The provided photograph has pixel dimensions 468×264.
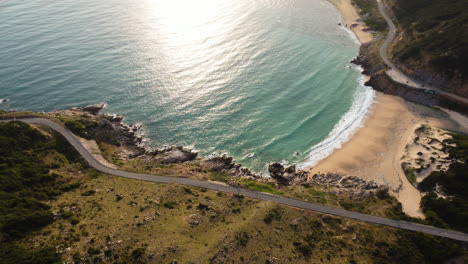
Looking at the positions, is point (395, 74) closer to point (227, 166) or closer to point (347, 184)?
point (347, 184)

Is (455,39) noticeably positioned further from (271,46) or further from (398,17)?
(271,46)

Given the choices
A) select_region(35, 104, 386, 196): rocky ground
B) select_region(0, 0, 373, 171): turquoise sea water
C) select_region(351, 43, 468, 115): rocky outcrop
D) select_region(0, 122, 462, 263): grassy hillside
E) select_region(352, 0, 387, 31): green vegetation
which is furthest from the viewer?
select_region(352, 0, 387, 31): green vegetation

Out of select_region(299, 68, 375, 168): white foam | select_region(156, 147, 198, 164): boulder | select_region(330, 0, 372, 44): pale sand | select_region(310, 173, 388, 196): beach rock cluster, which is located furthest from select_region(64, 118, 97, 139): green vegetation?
select_region(330, 0, 372, 44): pale sand

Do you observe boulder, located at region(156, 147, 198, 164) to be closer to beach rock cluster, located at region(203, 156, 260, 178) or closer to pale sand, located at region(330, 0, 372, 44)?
beach rock cluster, located at region(203, 156, 260, 178)

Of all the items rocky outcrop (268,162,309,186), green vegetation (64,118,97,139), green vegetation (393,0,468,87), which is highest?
green vegetation (64,118,97,139)

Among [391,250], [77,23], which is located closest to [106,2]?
[77,23]

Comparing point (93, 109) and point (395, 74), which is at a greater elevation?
point (93, 109)

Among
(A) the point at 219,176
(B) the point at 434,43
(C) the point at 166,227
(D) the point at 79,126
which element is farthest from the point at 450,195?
(D) the point at 79,126
